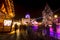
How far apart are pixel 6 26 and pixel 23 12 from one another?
31.3 meters

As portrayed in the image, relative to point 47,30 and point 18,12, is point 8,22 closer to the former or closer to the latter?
point 47,30

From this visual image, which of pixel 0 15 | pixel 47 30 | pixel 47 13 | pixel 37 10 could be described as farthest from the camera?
pixel 37 10

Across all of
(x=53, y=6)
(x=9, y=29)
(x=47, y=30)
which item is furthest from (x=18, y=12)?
(x=47, y=30)

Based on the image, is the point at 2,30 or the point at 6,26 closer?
the point at 6,26

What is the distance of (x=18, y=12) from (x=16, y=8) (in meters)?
1.47

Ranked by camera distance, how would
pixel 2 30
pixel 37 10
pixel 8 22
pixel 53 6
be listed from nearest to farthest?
pixel 8 22 → pixel 2 30 → pixel 53 6 → pixel 37 10

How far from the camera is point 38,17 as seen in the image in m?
45.6

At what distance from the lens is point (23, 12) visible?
156ft

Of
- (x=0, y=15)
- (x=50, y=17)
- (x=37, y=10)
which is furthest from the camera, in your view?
(x=37, y=10)

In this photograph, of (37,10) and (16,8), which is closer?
(37,10)

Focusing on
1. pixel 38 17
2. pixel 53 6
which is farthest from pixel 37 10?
pixel 53 6

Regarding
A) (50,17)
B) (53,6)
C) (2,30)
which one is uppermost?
(53,6)

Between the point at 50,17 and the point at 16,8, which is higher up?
the point at 16,8

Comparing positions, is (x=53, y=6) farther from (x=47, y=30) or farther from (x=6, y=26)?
Answer: (x=47, y=30)
